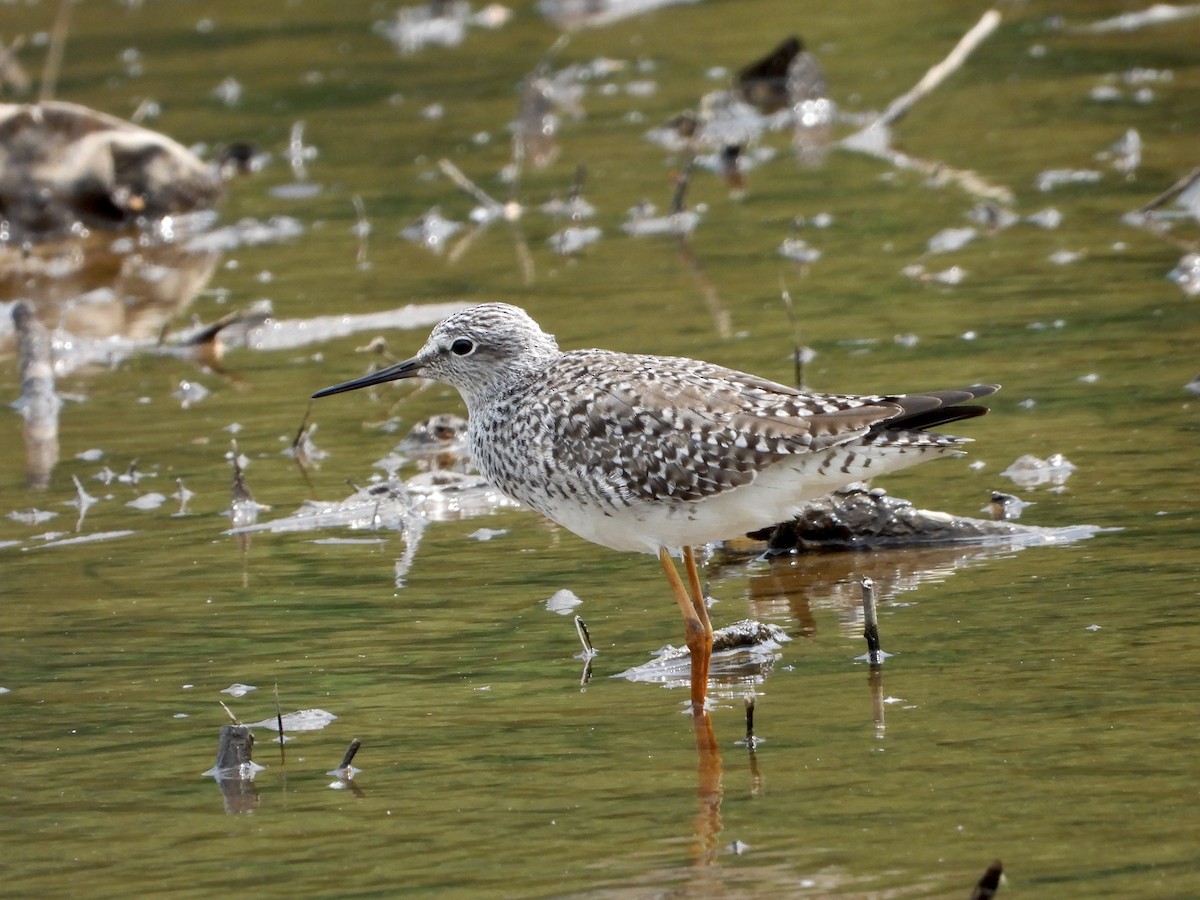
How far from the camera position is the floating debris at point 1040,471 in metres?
9.51

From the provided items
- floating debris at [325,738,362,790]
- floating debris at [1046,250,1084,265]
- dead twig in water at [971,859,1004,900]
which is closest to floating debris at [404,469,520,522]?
floating debris at [325,738,362,790]

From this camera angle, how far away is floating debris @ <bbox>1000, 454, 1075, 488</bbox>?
951 centimetres

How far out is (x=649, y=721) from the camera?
720 cm

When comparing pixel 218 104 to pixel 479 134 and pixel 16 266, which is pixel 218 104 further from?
pixel 16 266

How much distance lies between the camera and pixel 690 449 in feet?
24.4

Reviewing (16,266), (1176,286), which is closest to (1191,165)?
(1176,286)

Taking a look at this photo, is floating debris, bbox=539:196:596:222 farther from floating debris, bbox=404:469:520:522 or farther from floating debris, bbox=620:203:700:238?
floating debris, bbox=404:469:520:522

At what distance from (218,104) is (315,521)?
1226 cm

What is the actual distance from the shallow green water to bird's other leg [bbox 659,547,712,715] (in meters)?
0.12

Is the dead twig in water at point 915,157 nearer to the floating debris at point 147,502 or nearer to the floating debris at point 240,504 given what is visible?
the floating debris at point 240,504

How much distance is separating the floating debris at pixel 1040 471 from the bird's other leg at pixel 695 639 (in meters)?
2.52

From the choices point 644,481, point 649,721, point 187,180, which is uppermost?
point 187,180

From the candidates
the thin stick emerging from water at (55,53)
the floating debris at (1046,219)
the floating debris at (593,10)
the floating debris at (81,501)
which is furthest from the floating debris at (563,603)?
the floating debris at (593,10)

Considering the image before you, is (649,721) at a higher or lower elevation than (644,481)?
lower
